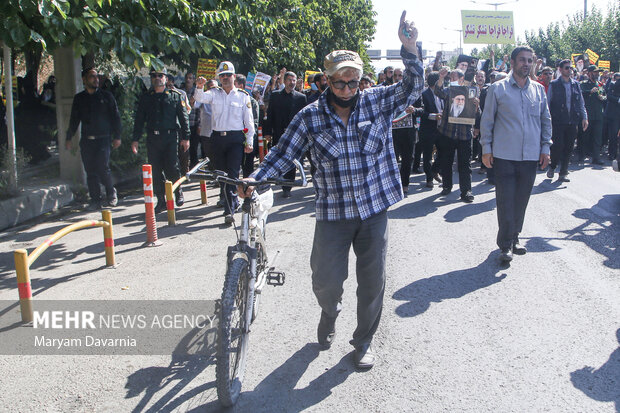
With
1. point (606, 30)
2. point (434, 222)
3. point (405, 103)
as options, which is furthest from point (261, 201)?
point (606, 30)

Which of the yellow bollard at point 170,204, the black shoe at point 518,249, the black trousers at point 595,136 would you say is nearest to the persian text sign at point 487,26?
the black trousers at point 595,136

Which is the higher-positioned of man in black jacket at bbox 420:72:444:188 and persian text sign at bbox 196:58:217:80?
persian text sign at bbox 196:58:217:80

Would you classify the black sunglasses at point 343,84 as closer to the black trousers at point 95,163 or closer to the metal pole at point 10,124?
the metal pole at point 10,124

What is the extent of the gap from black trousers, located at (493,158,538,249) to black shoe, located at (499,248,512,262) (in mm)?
41

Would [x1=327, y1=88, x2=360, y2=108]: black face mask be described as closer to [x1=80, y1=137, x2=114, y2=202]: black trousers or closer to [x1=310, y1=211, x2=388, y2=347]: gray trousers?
[x1=310, y1=211, x2=388, y2=347]: gray trousers

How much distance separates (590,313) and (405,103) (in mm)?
2457

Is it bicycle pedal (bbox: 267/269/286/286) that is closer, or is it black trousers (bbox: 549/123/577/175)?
bicycle pedal (bbox: 267/269/286/286)

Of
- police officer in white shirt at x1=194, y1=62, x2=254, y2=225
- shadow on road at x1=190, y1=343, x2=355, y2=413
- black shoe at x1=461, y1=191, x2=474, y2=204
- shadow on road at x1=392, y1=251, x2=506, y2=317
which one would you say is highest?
police officer in white shirt at x1=194, y1=62, x2=254, y2=225

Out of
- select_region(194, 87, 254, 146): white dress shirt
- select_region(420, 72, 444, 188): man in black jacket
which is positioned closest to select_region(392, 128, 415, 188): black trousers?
select_region(420, 72, 444, 188): man in black jacket

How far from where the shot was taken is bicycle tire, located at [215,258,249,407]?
3.54 metres

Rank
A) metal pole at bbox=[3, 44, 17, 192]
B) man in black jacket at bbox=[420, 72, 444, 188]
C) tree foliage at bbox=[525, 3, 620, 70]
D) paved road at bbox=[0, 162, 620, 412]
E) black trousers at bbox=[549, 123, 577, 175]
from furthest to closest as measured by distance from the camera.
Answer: tree foliage at bbox=[525, 3, 620, 70] < black trousers at bbox=[549, 123, 577, 175] < man in black jacket at bbox=[420, 72, 444, 188] < metal pole at bbox=[3, 44, 17, 192] < paved road at bbox=[0, 162, 620, 412]

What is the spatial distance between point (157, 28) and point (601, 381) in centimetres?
693

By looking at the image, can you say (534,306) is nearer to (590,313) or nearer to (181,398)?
(590,313)

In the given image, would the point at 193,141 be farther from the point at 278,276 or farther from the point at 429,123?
the point at 278,276
